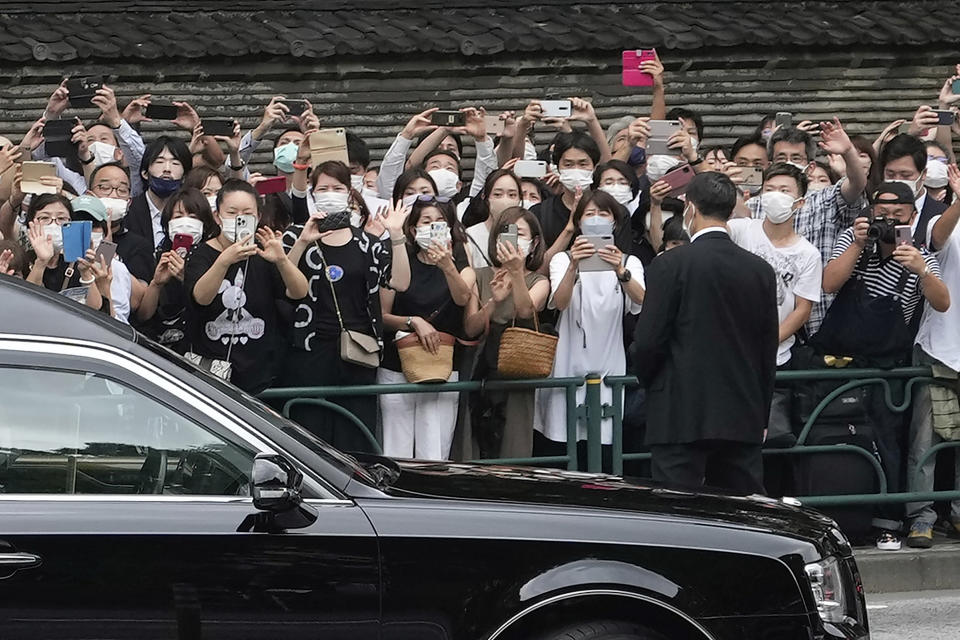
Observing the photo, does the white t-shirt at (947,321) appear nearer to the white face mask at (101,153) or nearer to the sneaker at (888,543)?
the sneaker at (888,543)

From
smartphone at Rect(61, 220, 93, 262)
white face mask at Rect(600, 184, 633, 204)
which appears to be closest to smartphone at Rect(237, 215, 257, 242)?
smartphone at Rect(61, 220, 93, 262)

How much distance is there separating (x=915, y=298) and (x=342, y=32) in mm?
5991

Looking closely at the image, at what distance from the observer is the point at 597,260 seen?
8094mm

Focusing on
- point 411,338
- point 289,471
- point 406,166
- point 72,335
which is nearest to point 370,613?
point 289,471

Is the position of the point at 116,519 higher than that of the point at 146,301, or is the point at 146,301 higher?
the point at 146,301

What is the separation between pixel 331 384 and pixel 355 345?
276 mm

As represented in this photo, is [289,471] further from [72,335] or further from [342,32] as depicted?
[342,32]

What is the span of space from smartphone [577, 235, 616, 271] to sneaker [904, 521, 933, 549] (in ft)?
7.26

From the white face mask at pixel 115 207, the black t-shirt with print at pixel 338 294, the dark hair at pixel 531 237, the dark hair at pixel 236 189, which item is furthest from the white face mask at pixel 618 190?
the white face mask at pixel 115 207

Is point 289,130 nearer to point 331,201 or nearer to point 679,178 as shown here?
point 331,201

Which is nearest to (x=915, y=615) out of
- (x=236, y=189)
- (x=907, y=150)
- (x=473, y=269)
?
(x=907, y=150)

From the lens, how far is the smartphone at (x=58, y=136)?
8.84 meters

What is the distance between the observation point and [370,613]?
173 inches

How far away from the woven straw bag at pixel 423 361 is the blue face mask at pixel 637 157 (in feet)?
8.37
